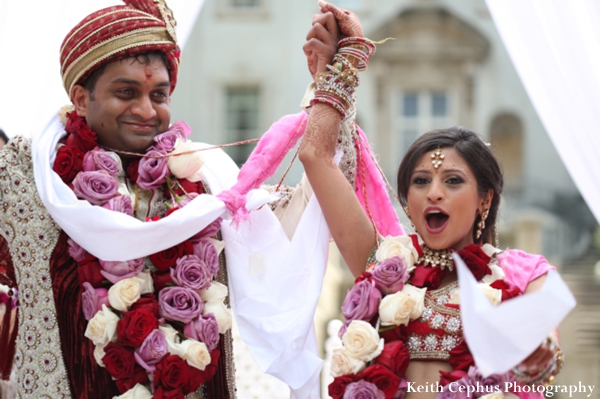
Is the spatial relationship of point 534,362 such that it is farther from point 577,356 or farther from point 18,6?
point 577,356

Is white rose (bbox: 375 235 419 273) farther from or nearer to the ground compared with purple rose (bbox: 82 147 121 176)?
nearer to the ground

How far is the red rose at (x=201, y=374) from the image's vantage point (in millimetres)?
3152

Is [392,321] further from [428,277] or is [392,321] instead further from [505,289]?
[505,289]


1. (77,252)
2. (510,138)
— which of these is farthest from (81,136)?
(510,138)

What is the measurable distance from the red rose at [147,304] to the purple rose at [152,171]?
422 mm

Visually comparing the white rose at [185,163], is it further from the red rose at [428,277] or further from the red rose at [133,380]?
the red rose at [428,277]

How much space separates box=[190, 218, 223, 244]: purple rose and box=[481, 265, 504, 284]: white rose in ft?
3.27

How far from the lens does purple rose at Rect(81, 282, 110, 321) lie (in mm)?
3195

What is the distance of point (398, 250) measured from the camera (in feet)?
10.5

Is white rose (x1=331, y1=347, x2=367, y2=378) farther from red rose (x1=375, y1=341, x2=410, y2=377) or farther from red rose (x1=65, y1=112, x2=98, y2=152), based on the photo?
red rose (x1=65, y1=112, x2=98, y2=152)

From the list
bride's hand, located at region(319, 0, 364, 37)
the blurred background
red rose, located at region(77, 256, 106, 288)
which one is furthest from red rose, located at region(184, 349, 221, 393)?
the blurred background

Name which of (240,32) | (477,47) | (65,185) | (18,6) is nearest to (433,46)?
(477,47)

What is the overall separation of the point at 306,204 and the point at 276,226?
0.17 m

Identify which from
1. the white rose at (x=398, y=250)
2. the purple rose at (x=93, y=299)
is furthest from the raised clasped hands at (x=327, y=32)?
the purple rose at (x=93, y=299)
